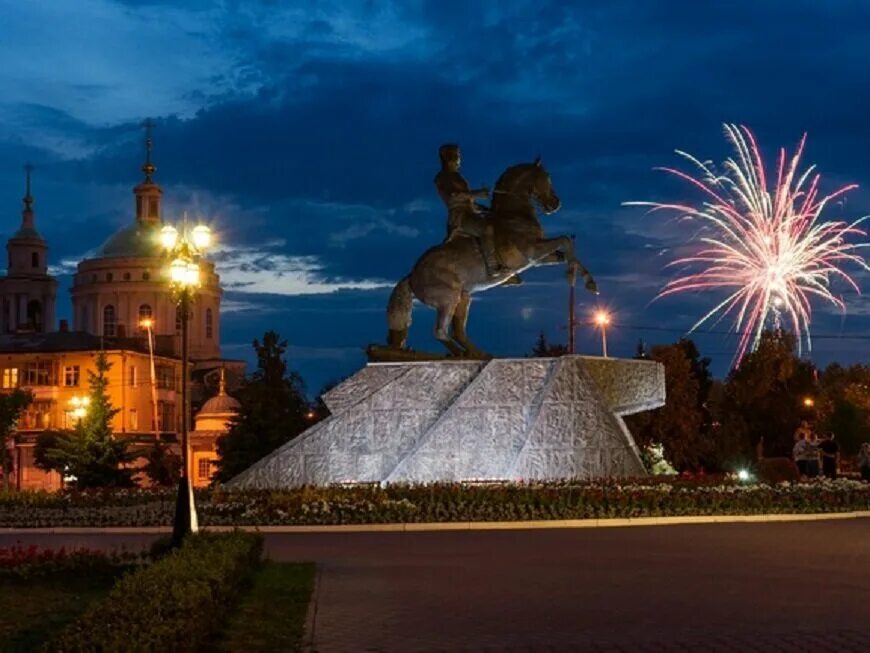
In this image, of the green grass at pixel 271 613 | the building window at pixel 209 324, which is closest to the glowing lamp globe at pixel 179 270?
the green grass at pixel 271 613

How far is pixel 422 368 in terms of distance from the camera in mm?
23484

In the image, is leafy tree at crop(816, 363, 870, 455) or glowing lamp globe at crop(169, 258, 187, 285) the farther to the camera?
leafy tree at crop(816, 363, 870, 455)

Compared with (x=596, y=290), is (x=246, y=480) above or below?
below

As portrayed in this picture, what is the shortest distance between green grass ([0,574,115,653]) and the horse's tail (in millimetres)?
11449

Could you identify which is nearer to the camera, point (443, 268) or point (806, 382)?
point (443, 268)

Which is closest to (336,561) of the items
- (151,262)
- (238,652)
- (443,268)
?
(238,652)

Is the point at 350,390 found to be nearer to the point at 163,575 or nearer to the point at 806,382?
the point at 163,575

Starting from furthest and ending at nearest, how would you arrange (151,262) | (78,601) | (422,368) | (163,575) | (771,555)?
(151,262)
(422,368)
(771,555)
(78,601)
(163,575)

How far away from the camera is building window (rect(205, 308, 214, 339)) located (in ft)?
305

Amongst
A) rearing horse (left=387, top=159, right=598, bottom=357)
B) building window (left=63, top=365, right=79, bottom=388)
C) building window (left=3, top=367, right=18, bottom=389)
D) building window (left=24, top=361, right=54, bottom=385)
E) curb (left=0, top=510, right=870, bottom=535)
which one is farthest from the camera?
building window (left=3, top=367, right=18, bottom=389)

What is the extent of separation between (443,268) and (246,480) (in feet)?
17.5

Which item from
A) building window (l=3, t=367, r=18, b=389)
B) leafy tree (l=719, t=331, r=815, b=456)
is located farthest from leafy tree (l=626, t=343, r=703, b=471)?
building window (l=3, t=367, r=18, b=389)

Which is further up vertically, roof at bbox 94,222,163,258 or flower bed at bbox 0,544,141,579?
roof at bbox 94,222,163,258

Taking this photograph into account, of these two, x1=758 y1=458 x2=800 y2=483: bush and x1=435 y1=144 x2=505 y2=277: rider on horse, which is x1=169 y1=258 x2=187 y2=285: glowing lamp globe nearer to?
x1=435 y1=144 x2=505 y2=277: rider on horse
